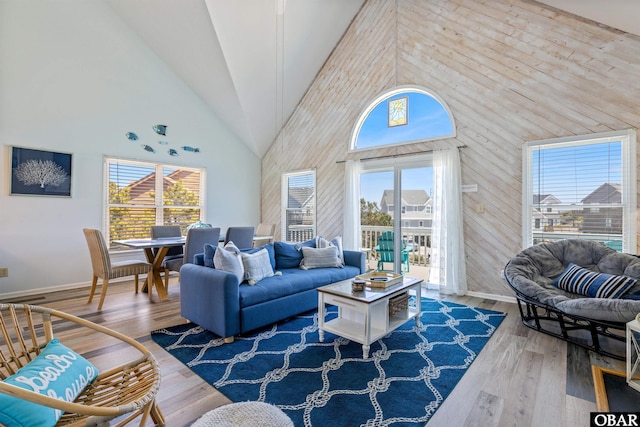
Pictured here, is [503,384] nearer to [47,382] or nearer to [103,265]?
[47,382]

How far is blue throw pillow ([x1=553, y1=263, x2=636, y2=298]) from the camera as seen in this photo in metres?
2.75

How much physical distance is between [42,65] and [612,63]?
7122 mm

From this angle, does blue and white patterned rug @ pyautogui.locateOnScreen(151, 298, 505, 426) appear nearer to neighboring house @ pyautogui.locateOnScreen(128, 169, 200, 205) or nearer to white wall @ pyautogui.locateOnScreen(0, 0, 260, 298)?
white wall @ pyautogui.locateOnScreen(0, 0, 260, 298)

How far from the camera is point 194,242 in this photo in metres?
4.02

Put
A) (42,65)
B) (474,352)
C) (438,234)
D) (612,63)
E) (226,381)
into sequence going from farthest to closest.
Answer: (438,234) → (42,65) → (612,63) → (474,352) → (226,381)

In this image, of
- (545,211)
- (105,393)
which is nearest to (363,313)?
(105,393)

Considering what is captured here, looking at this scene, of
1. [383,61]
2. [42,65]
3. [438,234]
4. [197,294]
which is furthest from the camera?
[383,61]

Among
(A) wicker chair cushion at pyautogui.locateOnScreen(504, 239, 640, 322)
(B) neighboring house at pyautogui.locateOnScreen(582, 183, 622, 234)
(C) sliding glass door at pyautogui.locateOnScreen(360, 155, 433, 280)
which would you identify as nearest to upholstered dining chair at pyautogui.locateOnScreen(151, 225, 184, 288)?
(C) sliding glass door at pyautogui.locateOnScreen(360, 155, 433, 280)

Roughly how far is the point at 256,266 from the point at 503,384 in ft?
7.70

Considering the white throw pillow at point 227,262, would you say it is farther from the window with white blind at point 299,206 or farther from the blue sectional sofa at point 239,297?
the window with white blind at point 299,206

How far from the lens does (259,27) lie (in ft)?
15.8

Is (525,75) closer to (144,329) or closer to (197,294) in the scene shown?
(197,294)

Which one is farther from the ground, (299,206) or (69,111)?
(69,111)

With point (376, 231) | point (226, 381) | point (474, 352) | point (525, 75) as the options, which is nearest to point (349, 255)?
point (376, 231)
